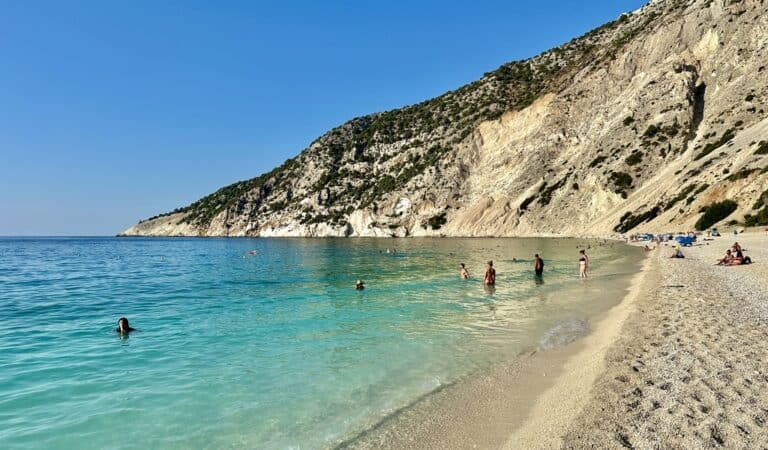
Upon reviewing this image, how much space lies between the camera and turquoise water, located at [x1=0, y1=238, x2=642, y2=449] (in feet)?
22.7

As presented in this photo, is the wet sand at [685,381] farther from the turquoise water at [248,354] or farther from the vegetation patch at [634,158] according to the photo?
the vegetation patch at [634,158]

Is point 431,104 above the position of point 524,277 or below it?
above

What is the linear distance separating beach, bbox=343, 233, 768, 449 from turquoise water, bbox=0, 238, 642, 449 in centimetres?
89

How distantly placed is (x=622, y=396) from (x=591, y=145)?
77.5 m

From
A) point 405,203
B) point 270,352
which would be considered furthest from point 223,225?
point 270,352

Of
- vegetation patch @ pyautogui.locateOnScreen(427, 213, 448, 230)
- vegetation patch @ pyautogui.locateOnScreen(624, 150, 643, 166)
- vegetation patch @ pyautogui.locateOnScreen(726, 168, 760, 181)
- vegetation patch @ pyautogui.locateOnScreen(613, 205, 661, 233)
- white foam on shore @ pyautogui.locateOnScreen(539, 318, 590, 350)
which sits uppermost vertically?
vegetation patch @ pyautogui.locateOnScreen(624, 150, 643, 166)

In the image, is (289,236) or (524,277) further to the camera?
(289,236)

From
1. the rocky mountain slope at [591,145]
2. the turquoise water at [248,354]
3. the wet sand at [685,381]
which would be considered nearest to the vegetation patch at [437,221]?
the rocky mountain slope at [591,145]

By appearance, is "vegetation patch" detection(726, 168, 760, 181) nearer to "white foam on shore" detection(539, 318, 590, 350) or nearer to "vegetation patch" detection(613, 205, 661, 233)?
"vegetation patch" detection(613, 205, 661, 233)

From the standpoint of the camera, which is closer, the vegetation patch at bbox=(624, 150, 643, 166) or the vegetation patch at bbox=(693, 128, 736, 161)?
the vegetation patch at bbox=(693, 128, 736, 161)

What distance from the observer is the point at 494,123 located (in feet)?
309

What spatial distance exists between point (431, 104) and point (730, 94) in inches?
3026

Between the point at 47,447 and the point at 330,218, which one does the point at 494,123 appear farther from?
the point at 47,447

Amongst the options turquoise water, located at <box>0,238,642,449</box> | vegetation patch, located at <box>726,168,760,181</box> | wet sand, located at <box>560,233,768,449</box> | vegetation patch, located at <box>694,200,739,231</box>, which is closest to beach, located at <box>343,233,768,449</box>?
wet sand, located at <box>560,233,768,449</box>
